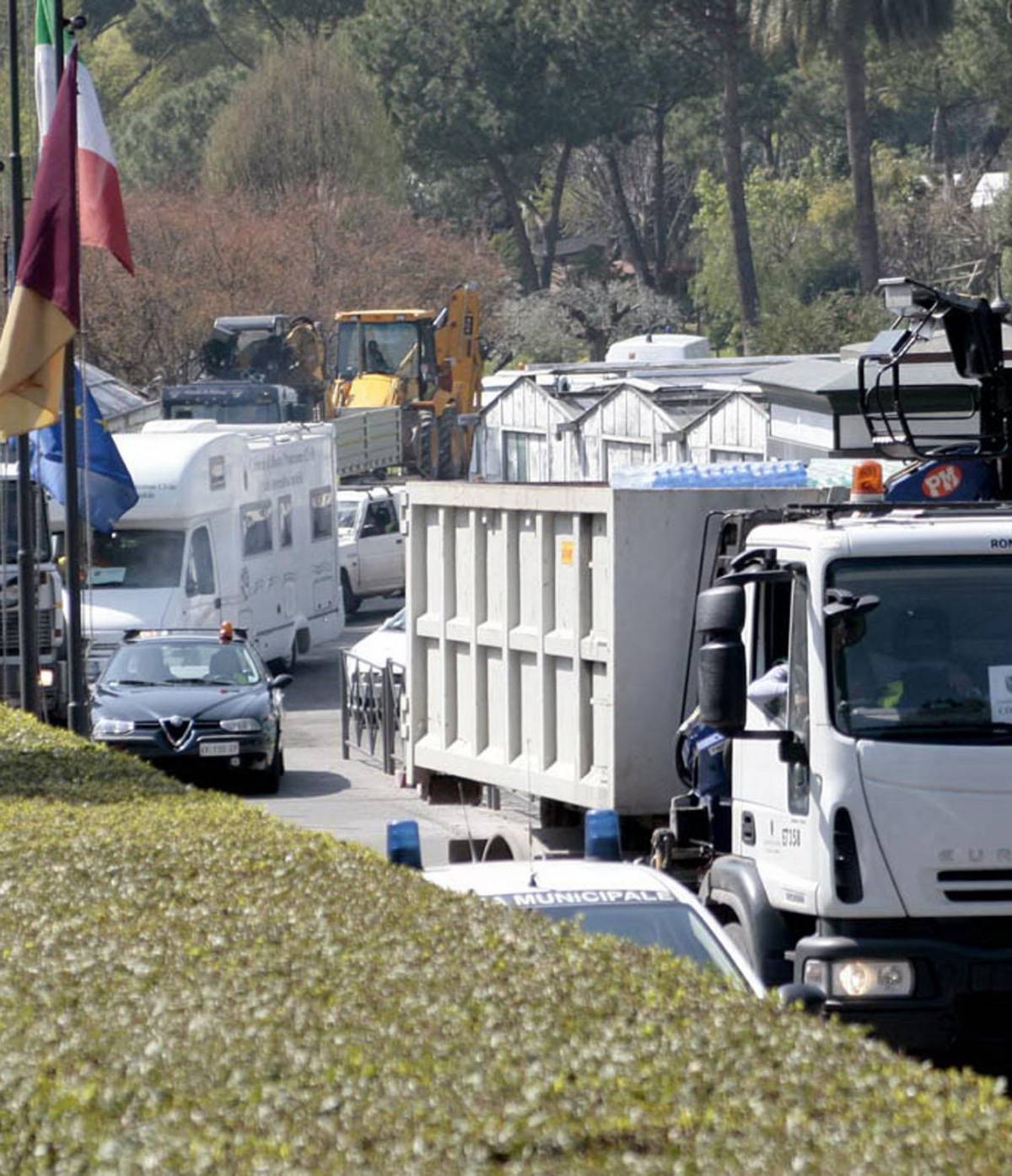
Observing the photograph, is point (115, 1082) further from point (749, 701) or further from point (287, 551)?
point (287, 551)

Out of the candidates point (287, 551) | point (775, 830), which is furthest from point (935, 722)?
point (287, 551)

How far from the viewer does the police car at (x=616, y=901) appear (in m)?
7.73

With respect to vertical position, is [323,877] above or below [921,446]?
below

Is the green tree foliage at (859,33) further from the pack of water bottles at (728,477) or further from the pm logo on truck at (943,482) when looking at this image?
the pm logo on truck at (943,482)

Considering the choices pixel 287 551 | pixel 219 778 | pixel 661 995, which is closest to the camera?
pixel 661 995

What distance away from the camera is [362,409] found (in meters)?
46.6

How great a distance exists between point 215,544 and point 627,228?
51347 millimetres

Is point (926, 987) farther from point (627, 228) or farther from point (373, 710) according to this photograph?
point (627, 228)

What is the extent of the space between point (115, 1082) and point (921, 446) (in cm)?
674

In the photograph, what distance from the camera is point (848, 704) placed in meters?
8.46

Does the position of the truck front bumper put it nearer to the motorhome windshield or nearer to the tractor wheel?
the motorhome windshield

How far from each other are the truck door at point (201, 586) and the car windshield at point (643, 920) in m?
19.0

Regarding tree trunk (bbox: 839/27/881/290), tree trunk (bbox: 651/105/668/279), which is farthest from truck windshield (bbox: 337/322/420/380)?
tree trunk (bbox: 651/105/668/279)

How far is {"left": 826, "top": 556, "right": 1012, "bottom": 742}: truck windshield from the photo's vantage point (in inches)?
331
